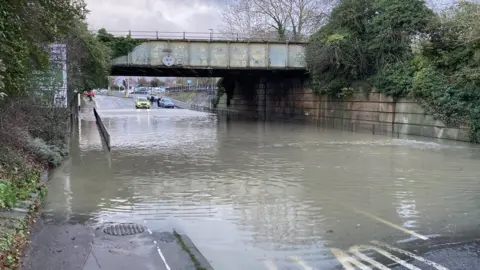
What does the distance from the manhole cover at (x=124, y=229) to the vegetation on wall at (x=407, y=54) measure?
16.7 metres

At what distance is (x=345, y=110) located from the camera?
3098 centimetres

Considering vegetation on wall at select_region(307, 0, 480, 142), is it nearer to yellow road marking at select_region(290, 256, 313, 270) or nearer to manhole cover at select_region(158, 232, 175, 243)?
yellow road marking at select_region(290, 256, 313, 270)

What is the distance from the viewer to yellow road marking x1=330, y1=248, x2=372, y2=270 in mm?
5594

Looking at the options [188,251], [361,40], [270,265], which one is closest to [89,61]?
[361,40]

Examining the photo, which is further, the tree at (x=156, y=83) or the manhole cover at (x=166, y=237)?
the tree at (x=156, y=83)

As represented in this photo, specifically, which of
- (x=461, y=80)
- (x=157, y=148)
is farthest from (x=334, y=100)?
(x=157, y=148)

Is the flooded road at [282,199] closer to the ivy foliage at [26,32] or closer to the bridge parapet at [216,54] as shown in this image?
the ivy foliage at [26,32]

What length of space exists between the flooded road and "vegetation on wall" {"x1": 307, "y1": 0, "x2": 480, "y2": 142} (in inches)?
194

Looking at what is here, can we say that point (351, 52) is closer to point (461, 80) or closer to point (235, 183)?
point (461, 80)

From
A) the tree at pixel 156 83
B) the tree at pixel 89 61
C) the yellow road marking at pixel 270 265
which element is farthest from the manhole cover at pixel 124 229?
the tree at pixel 156 83

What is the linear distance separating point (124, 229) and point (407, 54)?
23.2 meters

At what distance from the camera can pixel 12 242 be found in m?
5.58

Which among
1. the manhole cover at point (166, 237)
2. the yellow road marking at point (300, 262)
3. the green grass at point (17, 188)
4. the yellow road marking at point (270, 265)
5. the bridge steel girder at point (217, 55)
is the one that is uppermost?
the bridge steel girder at point (217, 55)

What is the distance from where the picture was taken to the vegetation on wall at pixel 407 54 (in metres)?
21.7
